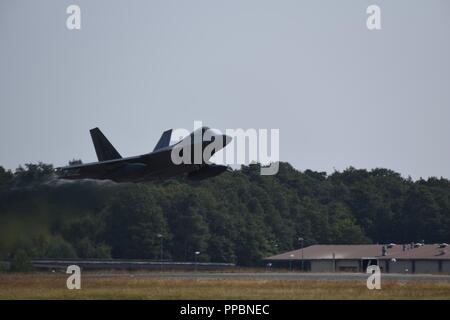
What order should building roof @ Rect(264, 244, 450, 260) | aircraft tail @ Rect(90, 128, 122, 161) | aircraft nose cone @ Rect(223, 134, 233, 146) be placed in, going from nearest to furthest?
aircraft nose cone @ Rect(223, 134, 233, 146) < aircraft tail @ Rect(90, 128, 122, 161) < building roof @ Rect(264, 244, 450, 260)

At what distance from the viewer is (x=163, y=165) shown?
56281 millimetres

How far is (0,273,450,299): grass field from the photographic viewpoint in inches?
1743

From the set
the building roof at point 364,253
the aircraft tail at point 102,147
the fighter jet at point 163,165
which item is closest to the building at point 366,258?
the building roof at point 364,253

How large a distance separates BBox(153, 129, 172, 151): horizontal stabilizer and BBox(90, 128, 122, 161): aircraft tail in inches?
155

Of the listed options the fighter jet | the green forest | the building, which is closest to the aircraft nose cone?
the fighter jet

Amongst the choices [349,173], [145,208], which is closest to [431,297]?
[145,208]

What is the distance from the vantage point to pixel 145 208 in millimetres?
85188

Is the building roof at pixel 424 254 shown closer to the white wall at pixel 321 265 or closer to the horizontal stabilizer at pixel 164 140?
the white wall at pixel 321 265

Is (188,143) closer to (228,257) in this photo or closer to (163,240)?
(163,240)

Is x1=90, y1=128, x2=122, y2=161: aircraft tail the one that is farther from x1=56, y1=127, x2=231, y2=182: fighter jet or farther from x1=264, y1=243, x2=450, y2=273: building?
x1=264, y1=243, x2=450, y2=273: building

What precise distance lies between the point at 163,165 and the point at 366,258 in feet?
181

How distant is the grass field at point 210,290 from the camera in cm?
4428

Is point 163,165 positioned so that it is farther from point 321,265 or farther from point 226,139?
point 321,265

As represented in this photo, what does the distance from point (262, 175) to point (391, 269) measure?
4149cm
